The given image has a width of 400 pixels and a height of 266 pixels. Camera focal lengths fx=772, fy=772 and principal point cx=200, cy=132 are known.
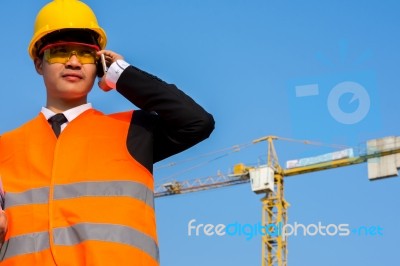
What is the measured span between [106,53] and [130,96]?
0.83 feet

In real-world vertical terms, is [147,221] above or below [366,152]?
below

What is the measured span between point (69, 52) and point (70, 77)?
13 centimetres

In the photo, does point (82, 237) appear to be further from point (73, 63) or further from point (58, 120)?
Answer: point (73, 63)

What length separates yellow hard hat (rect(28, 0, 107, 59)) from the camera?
12.1 ft

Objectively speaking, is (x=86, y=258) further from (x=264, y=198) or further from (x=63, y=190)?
(x=264, y=198)

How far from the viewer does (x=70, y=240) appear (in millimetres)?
3295

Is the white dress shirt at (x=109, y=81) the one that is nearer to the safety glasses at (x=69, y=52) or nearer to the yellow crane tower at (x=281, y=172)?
the safety glasses at (x=69, y=52)

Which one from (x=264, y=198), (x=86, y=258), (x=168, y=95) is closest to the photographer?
(x=86, y=258)

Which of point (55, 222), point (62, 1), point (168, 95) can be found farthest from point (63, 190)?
point (62, 1)

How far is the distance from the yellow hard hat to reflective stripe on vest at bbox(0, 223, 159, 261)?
987 mm

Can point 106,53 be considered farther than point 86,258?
Yes

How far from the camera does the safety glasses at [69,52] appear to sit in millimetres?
3656

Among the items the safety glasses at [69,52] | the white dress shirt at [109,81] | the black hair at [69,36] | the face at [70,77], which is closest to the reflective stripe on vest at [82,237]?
the white dress shirt at [109,81]

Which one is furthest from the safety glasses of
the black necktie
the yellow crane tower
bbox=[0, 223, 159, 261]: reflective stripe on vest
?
the yellow crane tower
